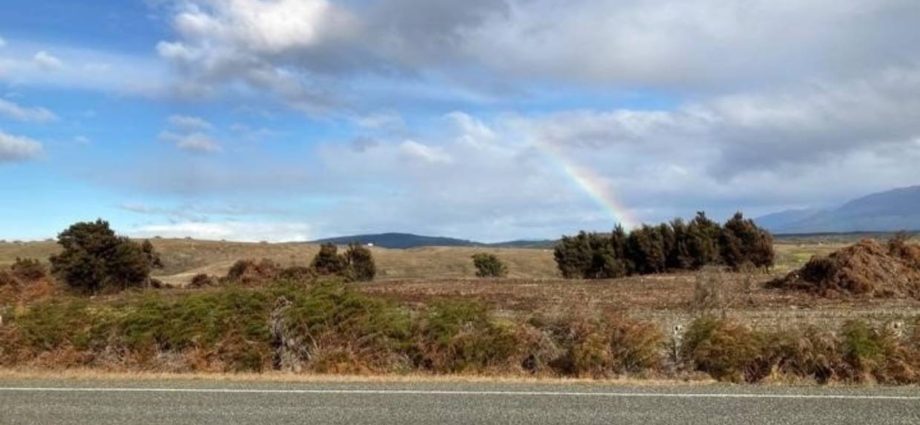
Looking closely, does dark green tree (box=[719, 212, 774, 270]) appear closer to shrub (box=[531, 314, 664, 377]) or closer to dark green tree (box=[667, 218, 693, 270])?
dark green tree (box=[667, 218, 693, 270])

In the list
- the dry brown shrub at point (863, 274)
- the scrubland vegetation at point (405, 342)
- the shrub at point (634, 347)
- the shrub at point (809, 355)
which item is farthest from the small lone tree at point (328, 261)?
the shrub at point (809, 355)

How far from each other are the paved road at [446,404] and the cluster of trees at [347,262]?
164 feet

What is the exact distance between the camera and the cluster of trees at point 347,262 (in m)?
63.8

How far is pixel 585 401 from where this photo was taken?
10.4m

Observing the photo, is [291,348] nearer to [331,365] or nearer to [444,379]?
[331,365]

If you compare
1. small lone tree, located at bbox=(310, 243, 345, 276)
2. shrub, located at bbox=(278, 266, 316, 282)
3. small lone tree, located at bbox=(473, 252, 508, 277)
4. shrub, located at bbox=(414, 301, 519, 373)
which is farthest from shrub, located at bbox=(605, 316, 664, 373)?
small lone tree, located at bbox=(473, 252, 508, 277)

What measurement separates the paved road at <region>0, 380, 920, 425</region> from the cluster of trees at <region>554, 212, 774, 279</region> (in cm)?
5624

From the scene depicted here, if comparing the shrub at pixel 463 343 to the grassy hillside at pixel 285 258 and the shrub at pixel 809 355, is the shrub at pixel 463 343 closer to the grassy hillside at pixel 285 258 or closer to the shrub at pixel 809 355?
the shrub at pixel 809 355

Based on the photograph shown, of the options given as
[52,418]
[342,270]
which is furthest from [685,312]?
[342,270]

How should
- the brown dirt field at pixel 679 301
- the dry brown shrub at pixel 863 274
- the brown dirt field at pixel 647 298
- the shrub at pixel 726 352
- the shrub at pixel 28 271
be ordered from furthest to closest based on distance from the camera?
1. the shrub at pixel 28 271
2. the dry brown shrub at pixel 863 274
3. the brown dirt field at pixel 679 301
4. the brown dirt field at pixel 647 298
5. the shrub at pixel 726 352

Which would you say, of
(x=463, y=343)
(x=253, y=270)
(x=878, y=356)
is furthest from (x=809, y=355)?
(x=253, y=270)

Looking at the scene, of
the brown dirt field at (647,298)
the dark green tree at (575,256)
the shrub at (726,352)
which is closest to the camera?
the shrub at (726,352)

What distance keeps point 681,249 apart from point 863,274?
86.0 feet

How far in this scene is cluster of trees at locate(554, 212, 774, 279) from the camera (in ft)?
218
